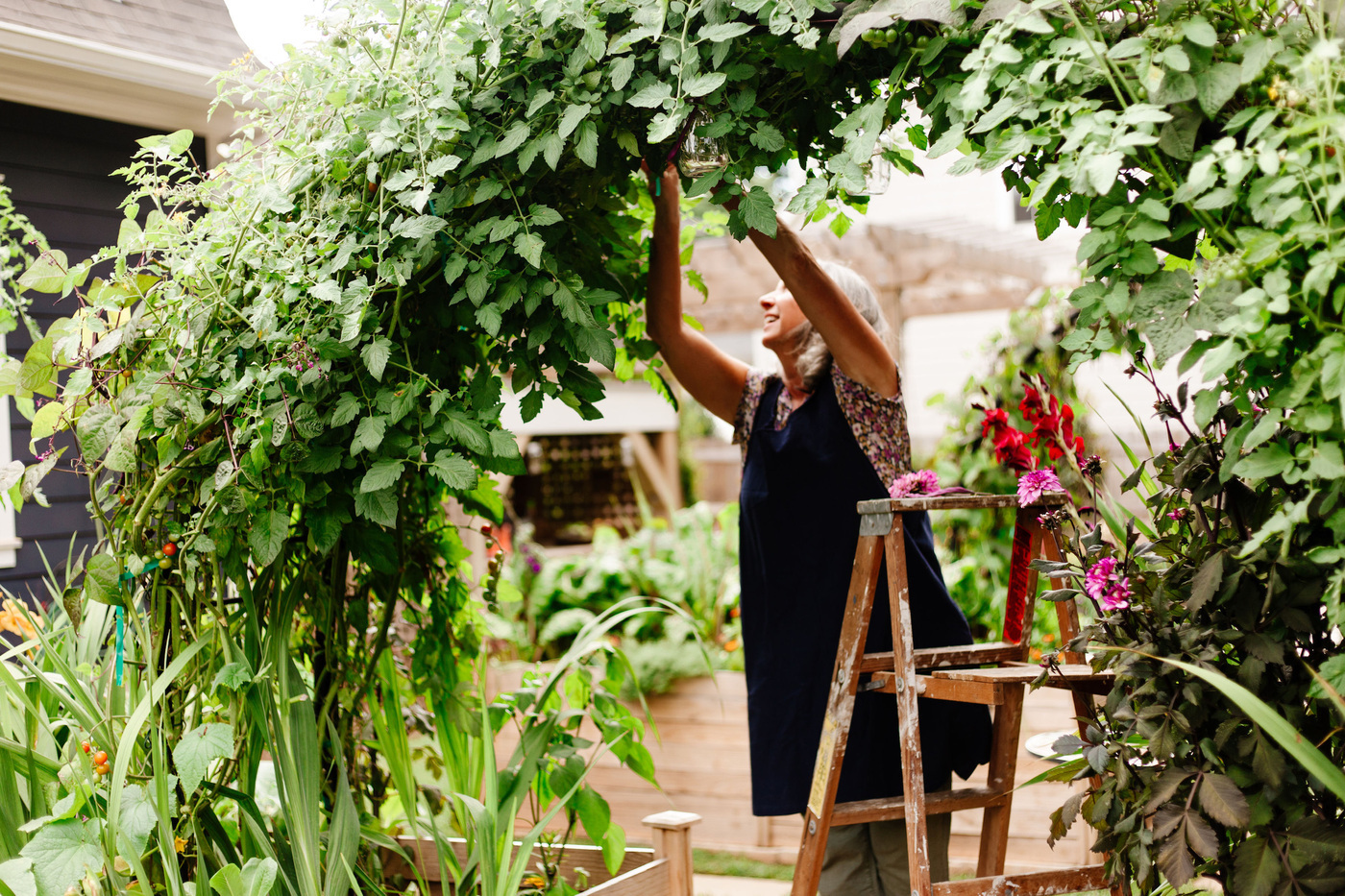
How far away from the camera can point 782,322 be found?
2.10m

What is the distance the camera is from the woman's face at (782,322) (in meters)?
2.08

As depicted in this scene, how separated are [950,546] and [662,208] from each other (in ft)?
8.36

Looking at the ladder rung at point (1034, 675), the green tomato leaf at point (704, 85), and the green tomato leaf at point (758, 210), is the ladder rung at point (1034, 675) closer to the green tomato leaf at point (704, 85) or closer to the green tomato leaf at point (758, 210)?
the green tomato leaf at point (758, 210)

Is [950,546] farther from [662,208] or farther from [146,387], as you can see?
[146,387]

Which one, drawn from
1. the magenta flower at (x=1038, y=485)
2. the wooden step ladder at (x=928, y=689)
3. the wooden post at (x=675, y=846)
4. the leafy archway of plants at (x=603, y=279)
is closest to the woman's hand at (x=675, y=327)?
the leafy archway of plants at (x=603, y=279)

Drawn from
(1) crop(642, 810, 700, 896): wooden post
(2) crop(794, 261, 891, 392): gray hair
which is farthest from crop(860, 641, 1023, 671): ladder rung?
(2) crop(794, 261, 891, 392): gray hair

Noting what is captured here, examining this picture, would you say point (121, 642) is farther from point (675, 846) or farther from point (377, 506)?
point (675, 846)

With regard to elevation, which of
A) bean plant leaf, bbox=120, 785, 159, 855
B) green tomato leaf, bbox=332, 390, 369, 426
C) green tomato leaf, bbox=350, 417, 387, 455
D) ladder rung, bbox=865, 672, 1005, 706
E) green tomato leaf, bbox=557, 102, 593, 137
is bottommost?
bean plant leaf, bbox=120, 785, 159, 855

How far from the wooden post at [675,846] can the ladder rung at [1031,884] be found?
557 millimetres

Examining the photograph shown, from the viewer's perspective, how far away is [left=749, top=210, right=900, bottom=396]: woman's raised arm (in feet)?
5.58

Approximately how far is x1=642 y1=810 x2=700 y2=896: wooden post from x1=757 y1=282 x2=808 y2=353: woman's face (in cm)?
97

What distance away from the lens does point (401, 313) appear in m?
1.62

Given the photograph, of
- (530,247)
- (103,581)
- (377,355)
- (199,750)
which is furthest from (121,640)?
(530,247)

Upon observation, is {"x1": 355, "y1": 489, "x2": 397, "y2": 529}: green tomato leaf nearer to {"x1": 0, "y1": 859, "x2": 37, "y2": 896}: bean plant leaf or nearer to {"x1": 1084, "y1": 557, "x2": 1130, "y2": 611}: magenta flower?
{"x1": 0, "y1": 859, "x2": 37, "y2": 896}: bean plant leaf
